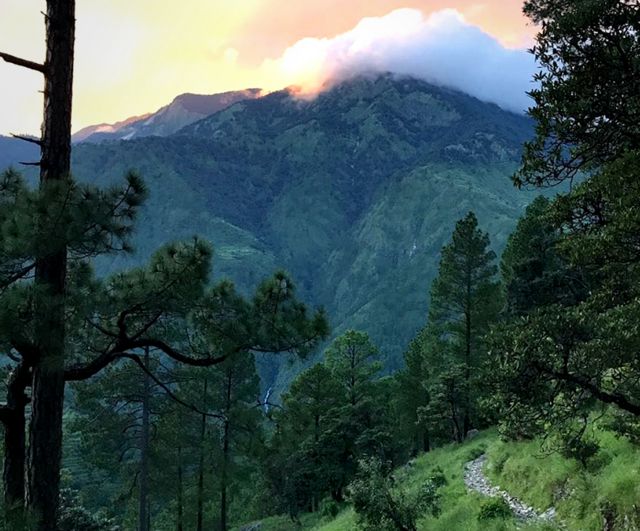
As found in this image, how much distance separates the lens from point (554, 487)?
14203mm

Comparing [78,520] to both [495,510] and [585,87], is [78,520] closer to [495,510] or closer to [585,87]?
[495,510]

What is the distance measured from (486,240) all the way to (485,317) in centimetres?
492

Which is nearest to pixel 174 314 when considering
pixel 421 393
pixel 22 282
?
pixel 22 282

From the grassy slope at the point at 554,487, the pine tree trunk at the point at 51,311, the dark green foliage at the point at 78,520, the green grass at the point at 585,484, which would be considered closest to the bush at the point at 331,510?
the grassy slope at the point at 554,487

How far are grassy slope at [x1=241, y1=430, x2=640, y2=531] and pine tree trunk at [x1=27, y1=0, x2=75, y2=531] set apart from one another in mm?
8283

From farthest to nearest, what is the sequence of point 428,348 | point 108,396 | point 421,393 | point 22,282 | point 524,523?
point 421,393, point 428,348, point 108,396, point 524,523, point 22,282

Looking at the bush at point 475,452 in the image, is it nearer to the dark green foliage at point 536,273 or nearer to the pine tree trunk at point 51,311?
the dark green foliage at point 536,273

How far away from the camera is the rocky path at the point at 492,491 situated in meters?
13.5

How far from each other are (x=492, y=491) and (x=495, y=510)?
354 centimetres

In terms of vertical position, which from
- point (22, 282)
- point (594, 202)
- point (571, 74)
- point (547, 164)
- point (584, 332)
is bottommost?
point (584, 332)

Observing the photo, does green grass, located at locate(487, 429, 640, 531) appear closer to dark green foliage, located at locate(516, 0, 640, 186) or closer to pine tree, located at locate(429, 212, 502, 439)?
dark green foliage, located at locate(516, 0, 640, 186)

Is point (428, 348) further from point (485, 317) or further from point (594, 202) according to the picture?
point (594, 202)

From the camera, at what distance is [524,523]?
13.1 metres

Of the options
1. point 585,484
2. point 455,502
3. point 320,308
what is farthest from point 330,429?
point 320,308
